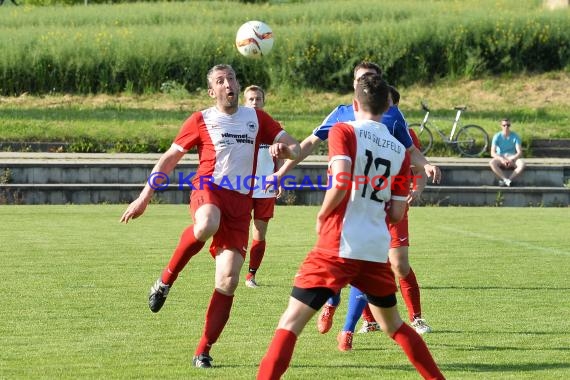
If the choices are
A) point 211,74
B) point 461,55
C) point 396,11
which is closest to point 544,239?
point 211,74

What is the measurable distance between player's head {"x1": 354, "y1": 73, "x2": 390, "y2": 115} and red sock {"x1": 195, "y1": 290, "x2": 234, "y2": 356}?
5.98 ft

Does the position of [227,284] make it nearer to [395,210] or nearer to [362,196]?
[395,210]

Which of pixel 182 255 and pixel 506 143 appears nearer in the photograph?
pixel 182 255

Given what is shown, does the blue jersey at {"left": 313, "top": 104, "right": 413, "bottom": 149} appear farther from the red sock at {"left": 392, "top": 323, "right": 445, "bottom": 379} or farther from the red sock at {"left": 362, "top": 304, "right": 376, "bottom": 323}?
the red sock at {"left": 392, "top": 323, "right": 445, "bottom": 379}

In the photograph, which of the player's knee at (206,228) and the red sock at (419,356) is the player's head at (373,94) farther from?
the player's knee at (206,228)

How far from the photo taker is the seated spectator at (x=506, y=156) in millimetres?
21781

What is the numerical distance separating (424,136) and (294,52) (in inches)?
352

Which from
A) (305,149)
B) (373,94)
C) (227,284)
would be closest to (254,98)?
(305,149)

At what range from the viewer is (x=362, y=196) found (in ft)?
18.0

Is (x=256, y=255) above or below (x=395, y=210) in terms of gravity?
below

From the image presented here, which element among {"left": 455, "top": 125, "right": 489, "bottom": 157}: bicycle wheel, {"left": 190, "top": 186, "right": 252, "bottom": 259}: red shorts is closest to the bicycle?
{"left": 455, "top": 125, "right": 489, "bottom": 157}: bicycle wheel

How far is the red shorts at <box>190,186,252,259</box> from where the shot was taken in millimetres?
7020

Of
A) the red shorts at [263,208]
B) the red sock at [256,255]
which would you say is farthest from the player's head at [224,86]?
the red sock at [256,255]

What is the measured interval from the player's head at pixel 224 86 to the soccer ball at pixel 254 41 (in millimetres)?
9489
